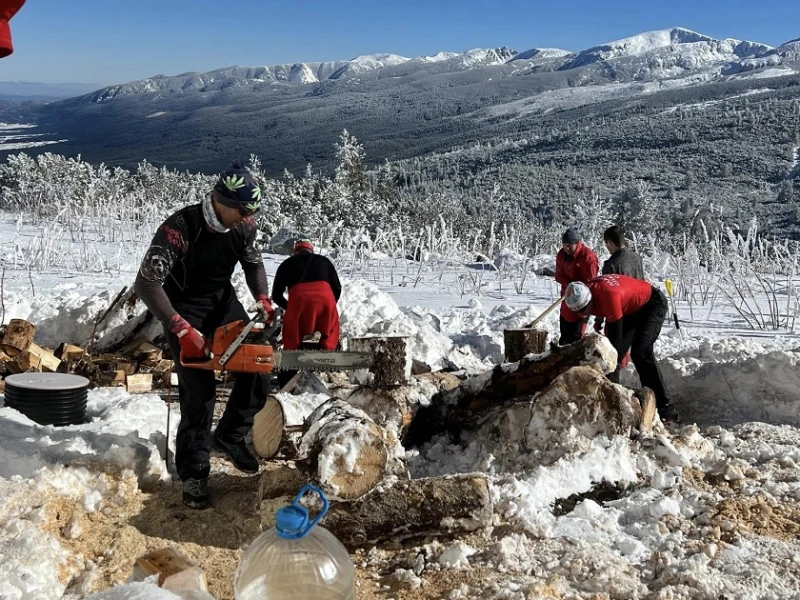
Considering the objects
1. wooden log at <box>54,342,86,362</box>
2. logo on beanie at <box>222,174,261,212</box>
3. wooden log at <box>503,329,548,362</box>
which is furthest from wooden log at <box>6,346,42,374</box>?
wooden log at <box>503,329,548,362</box>

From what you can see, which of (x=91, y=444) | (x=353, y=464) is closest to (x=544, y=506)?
(x=353, y=464)

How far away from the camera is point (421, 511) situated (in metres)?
3.31

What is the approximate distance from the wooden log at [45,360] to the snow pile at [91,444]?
1435mm

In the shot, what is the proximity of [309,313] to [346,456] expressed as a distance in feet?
8.46

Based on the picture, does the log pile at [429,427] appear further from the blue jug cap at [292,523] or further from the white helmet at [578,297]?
the blue jug cap at [292,523]

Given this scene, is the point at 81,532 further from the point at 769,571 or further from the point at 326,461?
the point at 769,571

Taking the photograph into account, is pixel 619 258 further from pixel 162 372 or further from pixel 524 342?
pixel 162 372

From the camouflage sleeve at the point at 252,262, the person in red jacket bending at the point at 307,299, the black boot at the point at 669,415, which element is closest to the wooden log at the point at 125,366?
the person in red jacket bending at the point at 307,299

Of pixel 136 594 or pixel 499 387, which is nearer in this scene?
pixel 136 594

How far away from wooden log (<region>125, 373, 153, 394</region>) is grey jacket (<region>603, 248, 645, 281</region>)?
4011mm

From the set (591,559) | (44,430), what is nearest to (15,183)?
(44,430)

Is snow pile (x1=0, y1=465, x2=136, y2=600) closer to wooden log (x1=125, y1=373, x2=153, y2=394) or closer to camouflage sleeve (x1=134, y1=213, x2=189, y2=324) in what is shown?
camouflage sleeve (x1=134, y1=213, x2=189, y2=324)

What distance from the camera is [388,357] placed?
4.61m

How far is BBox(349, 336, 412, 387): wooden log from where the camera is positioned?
4.59m
